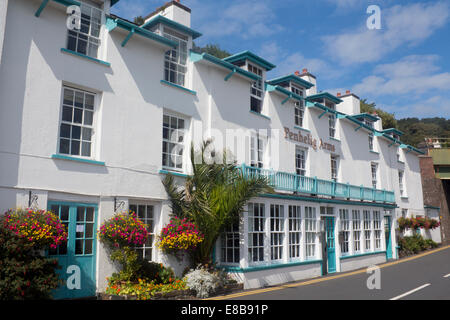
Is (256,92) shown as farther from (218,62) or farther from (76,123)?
(76,123)

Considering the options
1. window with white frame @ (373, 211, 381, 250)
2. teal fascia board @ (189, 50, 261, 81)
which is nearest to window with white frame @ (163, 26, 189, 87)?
teal fascia board @ (189, 50, 261, 81)

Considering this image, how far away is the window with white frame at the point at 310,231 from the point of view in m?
16.4

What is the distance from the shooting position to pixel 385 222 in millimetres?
23688

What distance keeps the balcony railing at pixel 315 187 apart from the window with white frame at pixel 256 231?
1.10m

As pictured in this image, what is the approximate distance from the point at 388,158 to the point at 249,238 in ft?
58.5

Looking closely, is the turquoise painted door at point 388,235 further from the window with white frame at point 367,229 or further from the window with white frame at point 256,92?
the window with white frame at point 256,92

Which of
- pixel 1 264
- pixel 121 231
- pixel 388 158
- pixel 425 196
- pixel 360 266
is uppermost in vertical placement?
pixel 388 158

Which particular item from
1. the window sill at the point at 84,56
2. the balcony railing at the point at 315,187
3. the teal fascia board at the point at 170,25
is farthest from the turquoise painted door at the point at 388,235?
the window sill at the point at 84,56

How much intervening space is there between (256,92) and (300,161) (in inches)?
171

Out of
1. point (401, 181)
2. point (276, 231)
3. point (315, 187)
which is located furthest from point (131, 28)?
point (401, 181)

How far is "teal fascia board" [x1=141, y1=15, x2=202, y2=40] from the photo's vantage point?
13094 mm

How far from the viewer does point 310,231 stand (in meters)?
16.6

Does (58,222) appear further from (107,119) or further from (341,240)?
(341,240)
